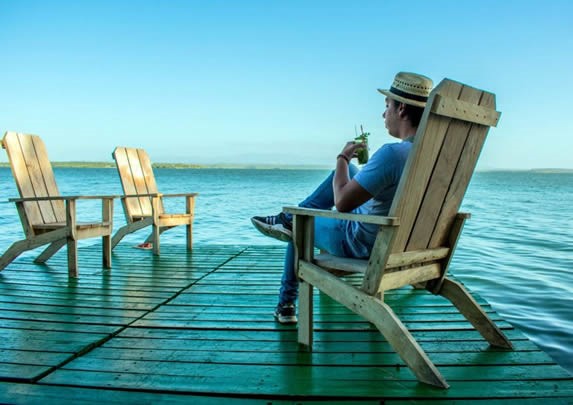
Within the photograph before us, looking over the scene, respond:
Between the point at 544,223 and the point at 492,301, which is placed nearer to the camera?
the point at 492,301

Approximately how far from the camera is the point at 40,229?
14.7 feet

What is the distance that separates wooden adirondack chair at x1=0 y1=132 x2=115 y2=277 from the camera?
14.1 feet

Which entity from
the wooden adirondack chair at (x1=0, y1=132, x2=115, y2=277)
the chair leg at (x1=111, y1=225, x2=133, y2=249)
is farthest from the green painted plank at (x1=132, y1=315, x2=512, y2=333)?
the chair leg at (x1=111, y1=225, x2=133, y2=249)

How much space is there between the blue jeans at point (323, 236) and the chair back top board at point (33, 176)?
2831mm

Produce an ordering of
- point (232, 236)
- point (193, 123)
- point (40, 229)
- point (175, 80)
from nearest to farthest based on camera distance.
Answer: point (40, 229) → point (232, 236) → point (175, 80) → point (193, 123)

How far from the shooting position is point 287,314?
9.32 ft

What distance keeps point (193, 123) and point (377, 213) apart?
3818 centimetres

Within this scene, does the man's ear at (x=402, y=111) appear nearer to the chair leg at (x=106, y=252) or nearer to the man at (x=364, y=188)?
the man at (x=364, y=188)

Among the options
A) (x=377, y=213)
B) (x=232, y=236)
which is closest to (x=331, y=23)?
(x=232, y=236)

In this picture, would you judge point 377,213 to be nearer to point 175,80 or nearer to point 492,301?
point 492,301

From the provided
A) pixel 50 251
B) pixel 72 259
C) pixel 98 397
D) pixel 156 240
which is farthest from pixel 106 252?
pixel 98 397

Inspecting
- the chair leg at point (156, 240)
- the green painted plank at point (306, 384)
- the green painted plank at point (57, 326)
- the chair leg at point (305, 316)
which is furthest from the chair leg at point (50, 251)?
the chair leg at point (305, 316)

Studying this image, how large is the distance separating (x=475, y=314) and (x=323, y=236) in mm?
862

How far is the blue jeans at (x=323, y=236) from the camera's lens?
8.36 feet
